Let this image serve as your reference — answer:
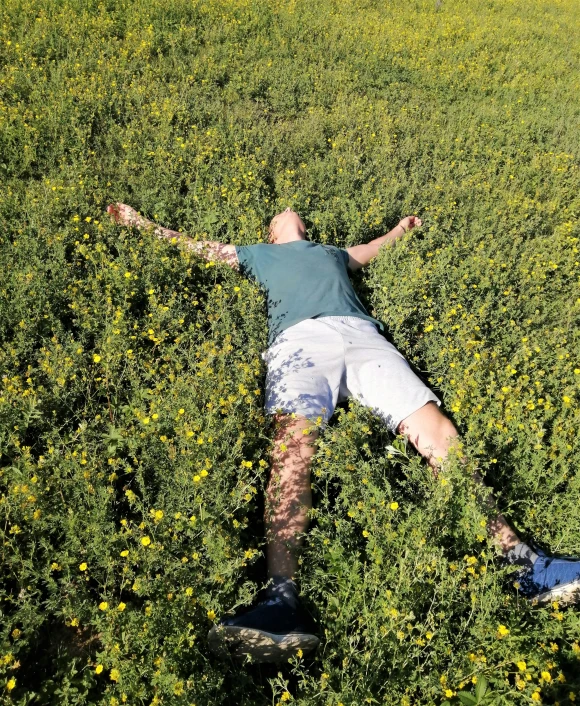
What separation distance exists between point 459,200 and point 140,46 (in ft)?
16.5

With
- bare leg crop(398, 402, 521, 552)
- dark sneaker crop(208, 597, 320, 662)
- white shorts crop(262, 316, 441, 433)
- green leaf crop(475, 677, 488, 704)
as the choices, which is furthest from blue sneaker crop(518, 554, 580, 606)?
dark sneaker crop(208, 597, 320, 662)

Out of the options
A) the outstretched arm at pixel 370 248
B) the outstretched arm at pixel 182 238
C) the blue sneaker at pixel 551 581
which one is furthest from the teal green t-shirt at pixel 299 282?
the blue sneaker at pixel 551 581

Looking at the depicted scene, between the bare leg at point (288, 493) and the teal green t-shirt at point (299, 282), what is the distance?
91cm

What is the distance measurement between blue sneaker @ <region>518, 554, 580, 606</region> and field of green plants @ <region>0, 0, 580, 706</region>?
66 mm

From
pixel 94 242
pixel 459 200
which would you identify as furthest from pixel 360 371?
pixel 459 200

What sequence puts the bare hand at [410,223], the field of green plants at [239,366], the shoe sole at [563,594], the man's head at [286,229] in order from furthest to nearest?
the bare hand at [410,223] → the man's head at [286,229] → the shoe sole at [563,594] → the field of green plants at [239,366]

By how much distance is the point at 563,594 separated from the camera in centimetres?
263

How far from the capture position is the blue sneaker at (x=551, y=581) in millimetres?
2627

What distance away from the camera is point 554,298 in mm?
4938

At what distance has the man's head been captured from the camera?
4.42 meters

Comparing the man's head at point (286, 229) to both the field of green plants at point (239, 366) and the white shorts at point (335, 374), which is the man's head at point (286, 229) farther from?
the white shorts at point (335, 374)

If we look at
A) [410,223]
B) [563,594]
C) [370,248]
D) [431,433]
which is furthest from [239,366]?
[410,223]

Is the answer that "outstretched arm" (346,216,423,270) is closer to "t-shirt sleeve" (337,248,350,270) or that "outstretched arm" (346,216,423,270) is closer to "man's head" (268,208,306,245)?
"t-shirt sleeve" (337,248,350,270)

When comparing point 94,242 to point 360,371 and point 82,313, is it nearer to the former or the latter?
point 82,313
